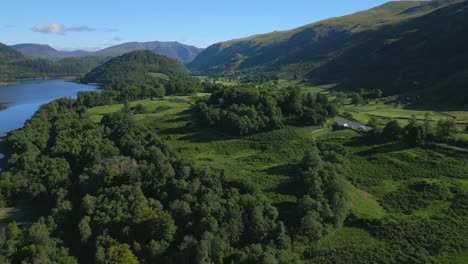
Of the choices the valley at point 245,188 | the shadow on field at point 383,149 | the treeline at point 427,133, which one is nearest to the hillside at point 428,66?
the valley at point 245,188

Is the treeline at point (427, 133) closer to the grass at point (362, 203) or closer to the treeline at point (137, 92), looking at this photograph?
the grass at point (362, 203)

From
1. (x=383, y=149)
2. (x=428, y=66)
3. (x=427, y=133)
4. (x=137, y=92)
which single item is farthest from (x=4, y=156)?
(x=428, y=66)

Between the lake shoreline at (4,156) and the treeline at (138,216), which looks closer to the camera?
the treeline at (138,216)

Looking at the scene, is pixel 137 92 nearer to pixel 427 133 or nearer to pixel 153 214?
pixel 427 133

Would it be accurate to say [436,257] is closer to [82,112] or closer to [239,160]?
[239,160]

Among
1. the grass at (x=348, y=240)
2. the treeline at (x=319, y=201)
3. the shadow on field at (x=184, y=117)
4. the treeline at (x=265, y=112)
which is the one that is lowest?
the grass at (x=348, y=240)

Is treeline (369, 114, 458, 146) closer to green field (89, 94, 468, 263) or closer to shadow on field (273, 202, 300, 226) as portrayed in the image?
green field (89, 94, 468, 263)

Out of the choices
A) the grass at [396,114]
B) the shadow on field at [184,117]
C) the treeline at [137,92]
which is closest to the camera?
the grass at [396,114]
